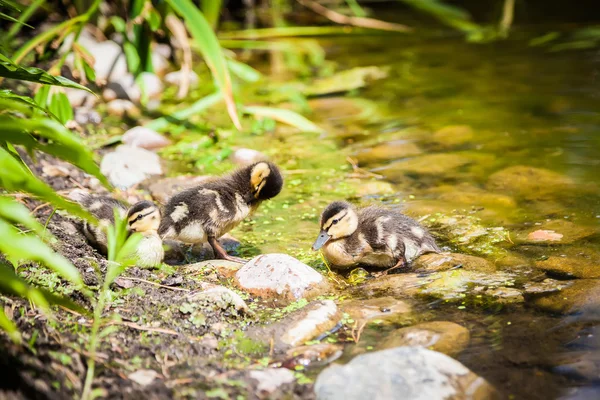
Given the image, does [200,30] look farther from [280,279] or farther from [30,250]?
[30,250]

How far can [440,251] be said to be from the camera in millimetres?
3779

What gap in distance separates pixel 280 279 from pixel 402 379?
107 cm

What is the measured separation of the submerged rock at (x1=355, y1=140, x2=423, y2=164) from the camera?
17.9ft

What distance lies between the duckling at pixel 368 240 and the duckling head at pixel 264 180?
1.42ft

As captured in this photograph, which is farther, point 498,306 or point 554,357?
point 498,306

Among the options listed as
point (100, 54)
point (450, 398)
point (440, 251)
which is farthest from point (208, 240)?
point (100, 54)

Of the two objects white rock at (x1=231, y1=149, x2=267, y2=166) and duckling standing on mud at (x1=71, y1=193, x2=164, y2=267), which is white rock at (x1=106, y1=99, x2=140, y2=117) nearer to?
white rock at (x1=231, y1=149, x2=267, y2=166)

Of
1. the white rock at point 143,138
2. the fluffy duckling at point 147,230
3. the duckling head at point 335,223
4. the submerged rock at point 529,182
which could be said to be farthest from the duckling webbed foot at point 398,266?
the white rock at point 143,138

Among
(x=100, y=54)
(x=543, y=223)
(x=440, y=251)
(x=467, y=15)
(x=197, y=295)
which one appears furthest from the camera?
(x=467, y=15)

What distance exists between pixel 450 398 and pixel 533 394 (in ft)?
1.05

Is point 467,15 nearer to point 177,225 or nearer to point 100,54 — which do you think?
point 100,54

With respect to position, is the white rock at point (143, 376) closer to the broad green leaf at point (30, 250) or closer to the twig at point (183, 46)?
the broad green leaf at point (30, 250)

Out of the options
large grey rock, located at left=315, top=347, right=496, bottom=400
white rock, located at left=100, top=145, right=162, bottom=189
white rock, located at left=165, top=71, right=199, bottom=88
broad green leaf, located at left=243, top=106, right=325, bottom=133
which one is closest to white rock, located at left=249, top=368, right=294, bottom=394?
large grey rock, located at left=315, top=347, right=496, bottom=400

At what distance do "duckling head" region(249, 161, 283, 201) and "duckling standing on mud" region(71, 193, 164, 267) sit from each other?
0.58 m
